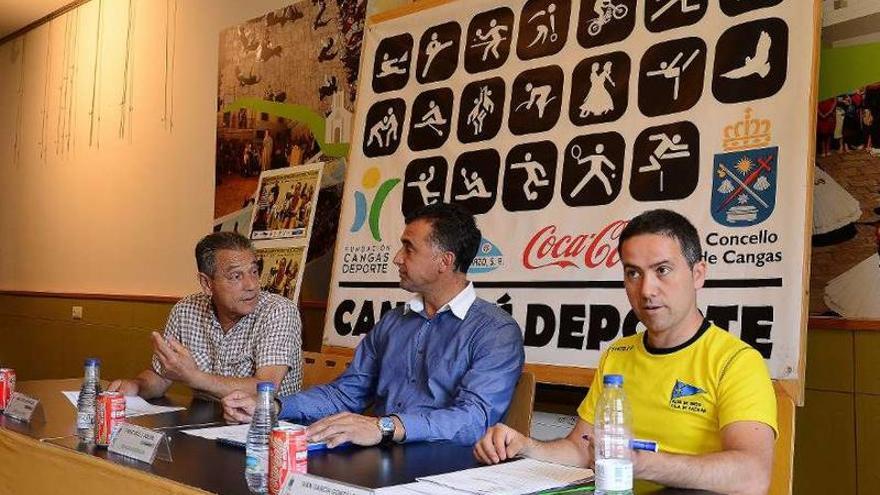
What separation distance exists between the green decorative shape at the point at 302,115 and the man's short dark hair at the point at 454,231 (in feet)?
5.47

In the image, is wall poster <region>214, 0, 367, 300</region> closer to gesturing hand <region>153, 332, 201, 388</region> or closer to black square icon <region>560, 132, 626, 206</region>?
black square icon <region>560, 132, 626, 206</region>

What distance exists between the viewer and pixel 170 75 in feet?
Result: 18.0

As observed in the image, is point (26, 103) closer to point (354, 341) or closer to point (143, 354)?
point (143, 354)

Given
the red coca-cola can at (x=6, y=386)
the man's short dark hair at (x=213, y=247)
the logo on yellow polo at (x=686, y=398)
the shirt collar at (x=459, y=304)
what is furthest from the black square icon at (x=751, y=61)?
the red coca-cola can at (x=6, y=386)

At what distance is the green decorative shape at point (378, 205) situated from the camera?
3414 millimetres

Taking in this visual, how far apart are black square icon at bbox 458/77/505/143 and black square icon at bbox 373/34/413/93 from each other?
0.36 metres

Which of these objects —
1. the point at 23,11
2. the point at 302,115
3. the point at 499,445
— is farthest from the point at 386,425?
the point at 23,11

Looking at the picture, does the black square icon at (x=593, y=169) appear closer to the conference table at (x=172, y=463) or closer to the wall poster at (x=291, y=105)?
the conference table at (x=172, y=463)

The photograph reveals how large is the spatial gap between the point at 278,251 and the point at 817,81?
8.13ft

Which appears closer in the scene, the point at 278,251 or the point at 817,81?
the point at 817,81

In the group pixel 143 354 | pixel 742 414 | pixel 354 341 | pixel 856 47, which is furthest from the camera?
pixel 143 354

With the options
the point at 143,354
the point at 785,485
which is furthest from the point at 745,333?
the point at 143,354

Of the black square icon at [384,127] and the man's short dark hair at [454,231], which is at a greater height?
the black square icon at [384,127]

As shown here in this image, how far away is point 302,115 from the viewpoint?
4.37 meters
